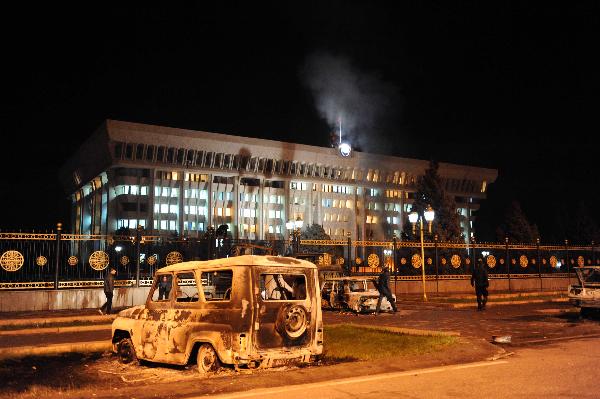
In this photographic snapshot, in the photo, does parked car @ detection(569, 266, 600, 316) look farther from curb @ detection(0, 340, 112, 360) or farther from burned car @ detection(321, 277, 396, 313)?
curb @ detection(0, 340, 112, 360)

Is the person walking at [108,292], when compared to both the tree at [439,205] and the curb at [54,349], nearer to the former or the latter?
the curb at [54,349]

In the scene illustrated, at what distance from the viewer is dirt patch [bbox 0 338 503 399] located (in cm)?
769

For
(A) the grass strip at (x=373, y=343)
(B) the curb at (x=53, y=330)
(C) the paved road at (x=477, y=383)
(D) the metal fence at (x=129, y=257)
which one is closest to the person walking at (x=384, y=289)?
(D) the metal fence at (x=129, y=257)

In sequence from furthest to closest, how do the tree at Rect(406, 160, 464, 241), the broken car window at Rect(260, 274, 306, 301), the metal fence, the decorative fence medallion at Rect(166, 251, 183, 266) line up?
the tree at Rect(406, 160, 464, 241), the decorative fence medallion at Rect(166, 251, 183, 266), the metal fence, the broken car window at Rect(260, 274, 306, 301)

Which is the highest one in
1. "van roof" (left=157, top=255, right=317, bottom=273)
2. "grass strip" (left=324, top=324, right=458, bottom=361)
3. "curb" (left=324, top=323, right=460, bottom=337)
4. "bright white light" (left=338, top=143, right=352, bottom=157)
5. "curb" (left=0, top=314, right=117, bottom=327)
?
"bright white light" (left=338, top=143, right=352, bottom=157)

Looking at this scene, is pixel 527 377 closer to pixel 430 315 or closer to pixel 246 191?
pixel 430 315

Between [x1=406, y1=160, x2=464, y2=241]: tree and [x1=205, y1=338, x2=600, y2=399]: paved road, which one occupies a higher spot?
[x1=406, y1=160, x2=464, y2=241]: tree

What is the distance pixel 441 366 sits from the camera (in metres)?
9.75

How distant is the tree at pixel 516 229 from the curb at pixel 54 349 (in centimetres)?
5506

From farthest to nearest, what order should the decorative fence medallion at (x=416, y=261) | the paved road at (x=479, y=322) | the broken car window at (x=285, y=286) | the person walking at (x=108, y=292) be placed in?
the decorative fence medallion at (x=416, y=261), the person walking at (x=108, y=292), the paved road at (x=479, y=322), the broken car window at (x=285, y=286)

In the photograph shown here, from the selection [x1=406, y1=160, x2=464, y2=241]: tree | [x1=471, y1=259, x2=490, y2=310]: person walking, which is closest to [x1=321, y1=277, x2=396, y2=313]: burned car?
[x1=471, y1=259, x2=490, y2=310]: person walking

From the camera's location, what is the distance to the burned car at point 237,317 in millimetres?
8523

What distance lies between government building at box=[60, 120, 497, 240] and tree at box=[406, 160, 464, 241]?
3746cm

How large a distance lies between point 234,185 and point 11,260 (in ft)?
247
